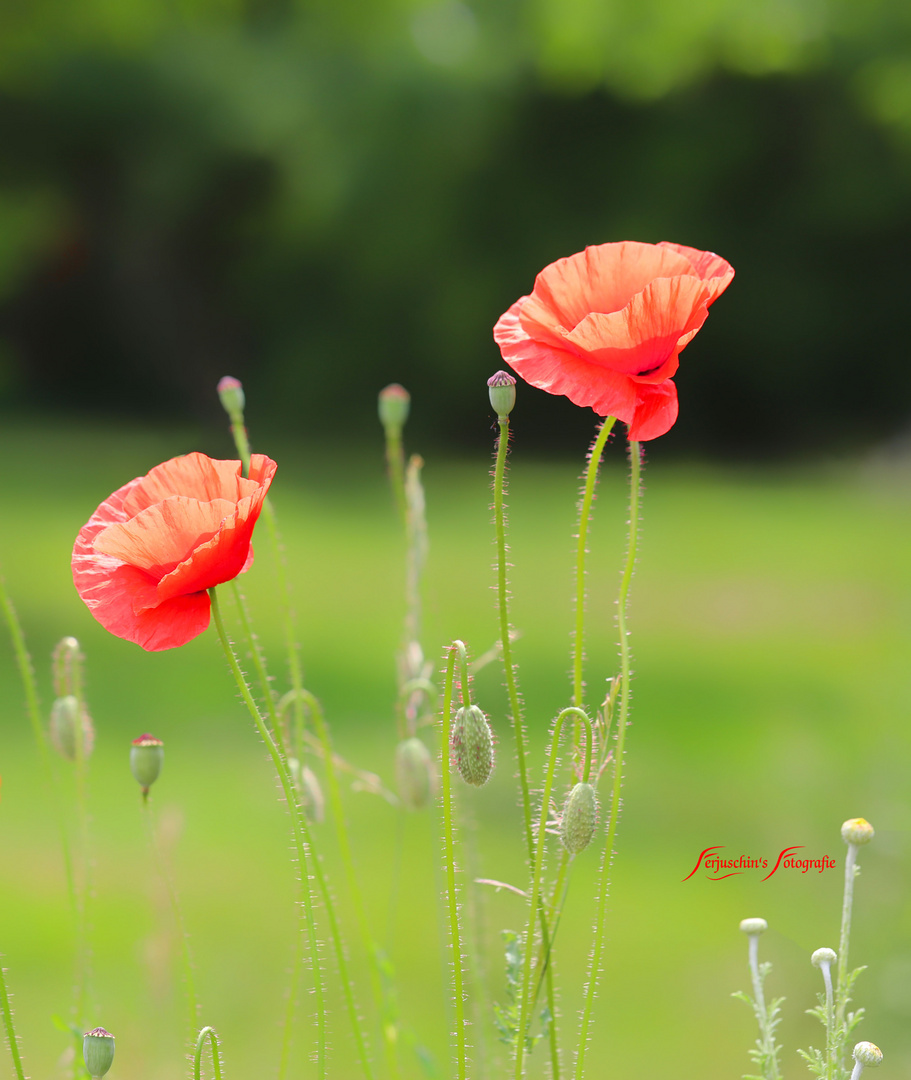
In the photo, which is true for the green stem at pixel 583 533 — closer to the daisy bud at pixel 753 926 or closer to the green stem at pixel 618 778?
the green stem at pixel 618 778

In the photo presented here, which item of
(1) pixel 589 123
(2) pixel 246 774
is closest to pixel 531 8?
(1) pixel 589 123

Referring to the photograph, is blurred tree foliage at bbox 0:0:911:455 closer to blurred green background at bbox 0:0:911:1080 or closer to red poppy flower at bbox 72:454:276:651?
blurred green background at bbox 0:0:911:1080

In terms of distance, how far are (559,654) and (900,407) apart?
801 centimetres

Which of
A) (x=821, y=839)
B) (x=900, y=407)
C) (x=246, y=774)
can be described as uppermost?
(x=900, y=407)

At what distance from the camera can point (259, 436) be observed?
12695 millimetres

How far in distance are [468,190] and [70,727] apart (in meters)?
11.8

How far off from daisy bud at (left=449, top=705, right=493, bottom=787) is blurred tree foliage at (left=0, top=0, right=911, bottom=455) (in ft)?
34.1

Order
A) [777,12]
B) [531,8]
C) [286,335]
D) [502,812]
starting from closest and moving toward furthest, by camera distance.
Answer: [502,812] → [777,12] → [531,8] → [286,335]

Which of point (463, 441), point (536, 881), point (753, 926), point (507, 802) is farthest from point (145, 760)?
point (463, 441)

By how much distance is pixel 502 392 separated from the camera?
883 mm

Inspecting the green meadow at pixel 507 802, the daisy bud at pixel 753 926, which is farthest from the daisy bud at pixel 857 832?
the green meadow at pixel 507 802

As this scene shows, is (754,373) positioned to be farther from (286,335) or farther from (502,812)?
(502,812)

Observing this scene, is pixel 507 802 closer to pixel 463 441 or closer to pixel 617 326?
pixel 617 326

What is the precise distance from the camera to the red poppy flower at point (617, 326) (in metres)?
0.89
